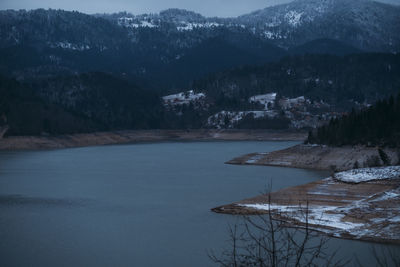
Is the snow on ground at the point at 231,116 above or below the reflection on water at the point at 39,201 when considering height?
above

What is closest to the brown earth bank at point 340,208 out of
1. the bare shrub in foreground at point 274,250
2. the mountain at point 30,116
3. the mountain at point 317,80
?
the bare shrub in foreground at point 274,250

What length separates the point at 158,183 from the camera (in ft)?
149

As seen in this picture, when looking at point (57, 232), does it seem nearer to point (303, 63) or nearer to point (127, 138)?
point (127, 138)

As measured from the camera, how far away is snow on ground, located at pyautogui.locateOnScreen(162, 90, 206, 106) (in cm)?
15118

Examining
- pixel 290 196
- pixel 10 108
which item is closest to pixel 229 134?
pixel 10 108

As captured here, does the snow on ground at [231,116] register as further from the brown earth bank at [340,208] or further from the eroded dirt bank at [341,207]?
the brown earth bank at [340,208]

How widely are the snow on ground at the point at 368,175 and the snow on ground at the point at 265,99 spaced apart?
95600 millimetres

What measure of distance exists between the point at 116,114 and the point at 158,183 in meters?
95.8

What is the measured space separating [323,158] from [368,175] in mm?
16071

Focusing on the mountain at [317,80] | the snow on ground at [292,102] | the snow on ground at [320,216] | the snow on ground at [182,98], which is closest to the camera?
the snow on ground at [320,216]

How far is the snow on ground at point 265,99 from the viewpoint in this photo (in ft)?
460

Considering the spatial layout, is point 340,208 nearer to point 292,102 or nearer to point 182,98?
point 292,102

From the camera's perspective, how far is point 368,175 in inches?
1583

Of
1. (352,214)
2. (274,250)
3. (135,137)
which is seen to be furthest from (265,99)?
(274,250)
